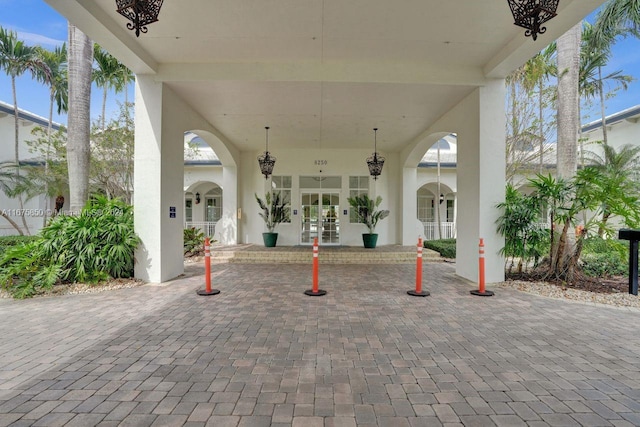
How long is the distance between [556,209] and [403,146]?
637 centimetres

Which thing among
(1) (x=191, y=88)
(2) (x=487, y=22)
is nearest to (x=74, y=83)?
(1) (x=191, y=88)

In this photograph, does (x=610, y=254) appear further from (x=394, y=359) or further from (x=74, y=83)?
(x=74, y=83)

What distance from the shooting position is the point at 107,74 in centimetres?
1217

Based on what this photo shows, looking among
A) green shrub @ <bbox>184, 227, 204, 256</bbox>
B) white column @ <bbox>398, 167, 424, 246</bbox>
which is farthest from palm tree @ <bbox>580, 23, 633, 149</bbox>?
green shrub @ <bbox>184, 227, 204, 256</bbox>

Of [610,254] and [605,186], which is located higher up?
[605,186]

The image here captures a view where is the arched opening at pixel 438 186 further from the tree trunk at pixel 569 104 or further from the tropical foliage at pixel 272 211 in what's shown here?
the tropical foliage at pixel 272 211

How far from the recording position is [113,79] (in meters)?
12.9

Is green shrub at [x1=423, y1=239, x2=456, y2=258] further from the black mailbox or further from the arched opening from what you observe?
the black mailbox

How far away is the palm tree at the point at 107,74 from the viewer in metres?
11.9

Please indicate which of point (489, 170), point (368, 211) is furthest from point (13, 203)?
point (489, 170)

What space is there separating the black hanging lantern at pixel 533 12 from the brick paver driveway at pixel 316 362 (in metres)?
3.24

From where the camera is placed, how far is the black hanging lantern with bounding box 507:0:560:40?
3197mm

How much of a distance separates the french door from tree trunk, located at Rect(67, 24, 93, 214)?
283 inches

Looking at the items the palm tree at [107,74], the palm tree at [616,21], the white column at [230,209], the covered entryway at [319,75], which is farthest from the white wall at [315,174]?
the palm tree at [616,21]
